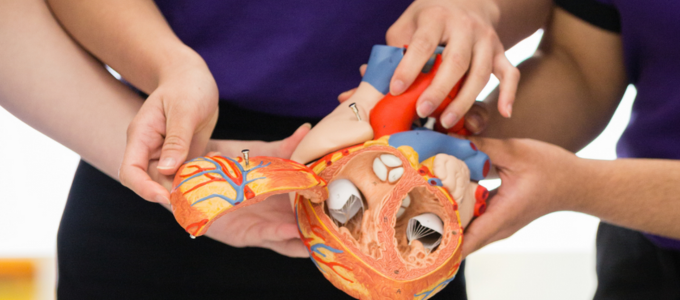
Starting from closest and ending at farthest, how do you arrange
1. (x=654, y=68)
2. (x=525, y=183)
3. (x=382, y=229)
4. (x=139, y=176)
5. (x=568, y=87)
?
(x=139, y=176)
(x=382, y=229)
(x=525, y=183)
(x=654, y=68)
(x=568, y=87)

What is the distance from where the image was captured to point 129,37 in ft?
2.87

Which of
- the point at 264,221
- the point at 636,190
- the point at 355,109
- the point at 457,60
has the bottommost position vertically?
the point at 264,221

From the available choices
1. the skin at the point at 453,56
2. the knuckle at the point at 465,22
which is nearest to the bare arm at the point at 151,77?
the skin at the point at 453,56

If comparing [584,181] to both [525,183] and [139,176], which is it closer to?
[525,183]

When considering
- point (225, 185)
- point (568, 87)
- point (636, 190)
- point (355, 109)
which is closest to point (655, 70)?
point (568, 87)

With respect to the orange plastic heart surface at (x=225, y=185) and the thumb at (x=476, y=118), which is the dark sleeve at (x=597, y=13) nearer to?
the thumb at (x=476, y=118)

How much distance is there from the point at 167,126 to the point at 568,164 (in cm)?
71

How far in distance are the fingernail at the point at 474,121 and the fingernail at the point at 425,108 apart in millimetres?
149

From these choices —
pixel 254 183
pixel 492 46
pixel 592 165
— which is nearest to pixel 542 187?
pixel 592 165

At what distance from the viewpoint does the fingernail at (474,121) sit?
0.98 metres

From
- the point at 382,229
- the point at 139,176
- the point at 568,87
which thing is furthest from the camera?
the point at 568,87

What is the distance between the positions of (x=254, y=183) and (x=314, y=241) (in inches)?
6.5

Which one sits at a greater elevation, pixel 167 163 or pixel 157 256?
pixel 167 163

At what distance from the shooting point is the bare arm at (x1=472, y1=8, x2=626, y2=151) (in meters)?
1.19
